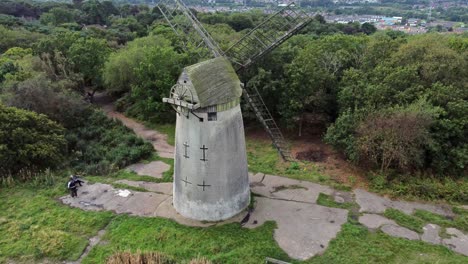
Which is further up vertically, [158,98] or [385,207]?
[158,98]

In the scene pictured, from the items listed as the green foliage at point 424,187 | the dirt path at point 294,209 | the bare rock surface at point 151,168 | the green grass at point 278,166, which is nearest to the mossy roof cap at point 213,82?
the dirt path at point 294,209

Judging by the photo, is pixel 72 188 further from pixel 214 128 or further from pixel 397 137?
pixel 397 137

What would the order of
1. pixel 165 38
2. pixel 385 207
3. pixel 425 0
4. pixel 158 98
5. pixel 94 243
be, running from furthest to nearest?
pixel 425 0, pixel 165 38, pixel 158 98, pixel 385 207, pixel 94 243

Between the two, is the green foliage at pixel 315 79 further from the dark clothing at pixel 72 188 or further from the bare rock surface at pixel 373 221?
the dark clothing at pixel 72 188

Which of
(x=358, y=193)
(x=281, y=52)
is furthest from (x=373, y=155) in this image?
(x=281, y=52)

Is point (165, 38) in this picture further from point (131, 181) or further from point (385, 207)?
point (385, 207)

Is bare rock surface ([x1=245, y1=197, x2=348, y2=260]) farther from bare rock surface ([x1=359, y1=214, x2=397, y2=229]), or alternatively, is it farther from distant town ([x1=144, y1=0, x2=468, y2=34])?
distant town ([x1=144, y1=0, x2=468, y2=34])
